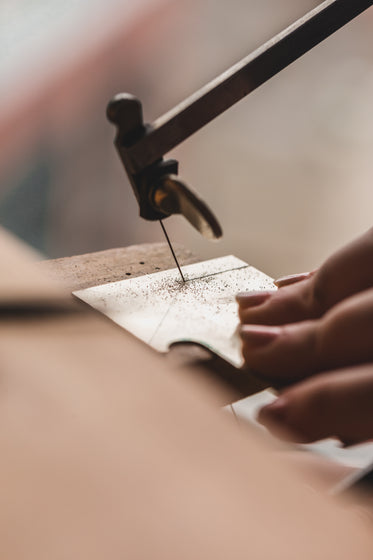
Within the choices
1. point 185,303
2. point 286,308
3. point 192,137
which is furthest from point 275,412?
point 192,137

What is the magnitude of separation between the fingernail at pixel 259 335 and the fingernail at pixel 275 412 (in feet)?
0.32

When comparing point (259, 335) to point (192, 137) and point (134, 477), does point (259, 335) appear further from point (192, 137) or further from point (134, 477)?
point (192, 137)

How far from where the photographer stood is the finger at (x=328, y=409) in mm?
578

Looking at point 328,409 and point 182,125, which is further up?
point 182,125

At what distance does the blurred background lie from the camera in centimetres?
322

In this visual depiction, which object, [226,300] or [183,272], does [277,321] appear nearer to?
[226,300]

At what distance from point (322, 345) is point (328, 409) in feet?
0.32

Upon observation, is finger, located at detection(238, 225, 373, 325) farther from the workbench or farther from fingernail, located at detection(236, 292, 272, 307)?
the workbench

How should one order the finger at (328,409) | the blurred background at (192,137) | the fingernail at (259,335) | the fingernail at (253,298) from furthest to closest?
the blurred background at (192,137) → the fingernail at (253,298) → the fingernail at (259,335) → the finger at (328,409)

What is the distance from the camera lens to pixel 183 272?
119cm

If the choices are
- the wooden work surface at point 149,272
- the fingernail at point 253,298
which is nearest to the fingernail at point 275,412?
the wooden work surface at point 149,272

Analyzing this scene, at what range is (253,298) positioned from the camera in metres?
0.86

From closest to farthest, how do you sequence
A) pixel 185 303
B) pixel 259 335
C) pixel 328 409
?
pixel 328 409 < pixel 259 335 < pixel 185 303

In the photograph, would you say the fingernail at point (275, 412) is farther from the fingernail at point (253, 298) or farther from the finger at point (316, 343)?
the fingernail at point (253, 298)
